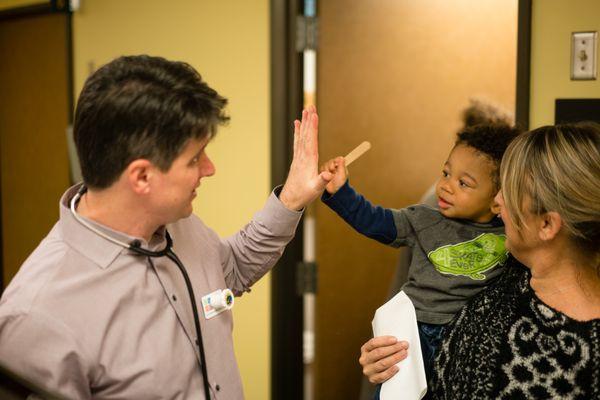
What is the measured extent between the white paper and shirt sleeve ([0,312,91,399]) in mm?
707

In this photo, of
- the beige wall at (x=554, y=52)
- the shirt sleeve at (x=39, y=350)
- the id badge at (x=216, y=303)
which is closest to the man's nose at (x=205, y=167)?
the id badge at (x=216, y=303)

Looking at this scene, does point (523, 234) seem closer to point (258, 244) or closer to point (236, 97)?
point (258, 244)

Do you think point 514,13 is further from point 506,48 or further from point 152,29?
point 152,29

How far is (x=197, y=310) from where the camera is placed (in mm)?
1349

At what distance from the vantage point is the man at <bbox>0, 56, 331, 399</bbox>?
1.12m

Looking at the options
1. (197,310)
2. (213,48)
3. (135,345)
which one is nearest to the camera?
(135,345)

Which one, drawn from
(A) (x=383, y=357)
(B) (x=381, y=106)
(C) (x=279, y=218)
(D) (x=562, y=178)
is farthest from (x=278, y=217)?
(B) (x=381, y=106)

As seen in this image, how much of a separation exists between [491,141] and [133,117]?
0.84 m

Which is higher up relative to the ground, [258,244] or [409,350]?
[258,244]

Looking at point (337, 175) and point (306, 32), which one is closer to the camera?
point (337, 175)

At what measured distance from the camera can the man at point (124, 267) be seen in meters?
1.12

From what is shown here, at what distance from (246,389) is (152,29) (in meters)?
1.62

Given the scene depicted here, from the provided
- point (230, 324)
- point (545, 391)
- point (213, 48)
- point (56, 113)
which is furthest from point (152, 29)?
point (545, 391)

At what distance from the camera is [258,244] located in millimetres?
1618
